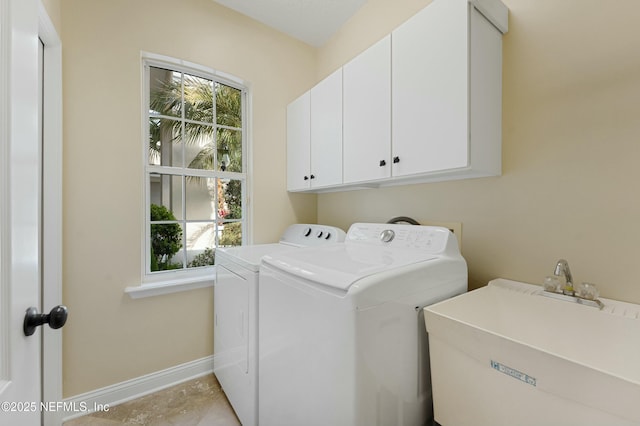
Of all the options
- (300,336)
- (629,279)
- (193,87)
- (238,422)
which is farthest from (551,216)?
(193,87)

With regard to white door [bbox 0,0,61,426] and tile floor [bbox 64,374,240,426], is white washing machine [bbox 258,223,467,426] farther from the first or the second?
white door [bbox 0,0,61,426]

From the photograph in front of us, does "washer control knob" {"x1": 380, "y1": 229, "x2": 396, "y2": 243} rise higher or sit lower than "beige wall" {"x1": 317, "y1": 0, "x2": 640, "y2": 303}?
lower

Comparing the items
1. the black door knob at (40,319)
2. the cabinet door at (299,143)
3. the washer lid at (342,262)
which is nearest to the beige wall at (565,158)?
the washer lid at (342,262)

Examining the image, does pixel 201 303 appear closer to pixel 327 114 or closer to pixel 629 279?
pixel 327 114

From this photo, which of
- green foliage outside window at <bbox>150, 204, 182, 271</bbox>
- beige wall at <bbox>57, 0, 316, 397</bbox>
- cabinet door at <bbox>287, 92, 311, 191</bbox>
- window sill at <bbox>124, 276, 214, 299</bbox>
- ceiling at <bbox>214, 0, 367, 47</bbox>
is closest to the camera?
beige wall at <bbox>57, 0, 316, 397</bbox>

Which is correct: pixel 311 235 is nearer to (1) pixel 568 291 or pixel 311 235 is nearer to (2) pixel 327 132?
(2) pixel 327 132

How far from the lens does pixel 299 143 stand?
228 centimetres

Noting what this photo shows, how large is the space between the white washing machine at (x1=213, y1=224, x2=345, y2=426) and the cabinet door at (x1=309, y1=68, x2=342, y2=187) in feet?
1.38

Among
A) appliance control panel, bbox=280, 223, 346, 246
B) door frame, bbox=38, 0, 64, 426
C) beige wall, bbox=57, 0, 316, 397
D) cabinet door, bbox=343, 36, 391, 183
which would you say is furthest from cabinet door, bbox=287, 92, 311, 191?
door frame, bbox=38, 0, 64, 426

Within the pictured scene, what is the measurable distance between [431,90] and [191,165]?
5.78 ft

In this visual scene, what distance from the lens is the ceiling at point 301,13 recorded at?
2.06 m

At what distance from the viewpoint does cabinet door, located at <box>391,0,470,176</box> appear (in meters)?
1.15

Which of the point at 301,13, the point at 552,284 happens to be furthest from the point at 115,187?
the point at 552,284

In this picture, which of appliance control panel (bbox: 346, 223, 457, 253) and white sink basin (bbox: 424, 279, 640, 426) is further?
appliance control panel (bbox: 346, 223, 457, 253)
